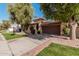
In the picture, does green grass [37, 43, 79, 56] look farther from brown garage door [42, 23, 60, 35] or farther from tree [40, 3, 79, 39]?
tree [40, 3, 79, 39]

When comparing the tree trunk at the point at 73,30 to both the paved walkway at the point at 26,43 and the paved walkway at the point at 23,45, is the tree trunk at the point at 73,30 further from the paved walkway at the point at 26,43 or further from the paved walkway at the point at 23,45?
the paved walkway at the point at 23,45

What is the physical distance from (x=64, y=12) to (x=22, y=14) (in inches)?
61.0

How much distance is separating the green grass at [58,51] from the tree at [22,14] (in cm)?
118

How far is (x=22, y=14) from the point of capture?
24.2ft

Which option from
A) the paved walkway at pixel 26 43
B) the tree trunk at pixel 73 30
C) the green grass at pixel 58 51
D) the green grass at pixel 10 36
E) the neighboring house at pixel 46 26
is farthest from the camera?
the tree trunk at pixel 73 30

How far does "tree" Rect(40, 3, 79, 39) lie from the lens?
6.97 meters

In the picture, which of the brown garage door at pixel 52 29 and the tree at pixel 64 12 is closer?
the tree at pixel 64 12

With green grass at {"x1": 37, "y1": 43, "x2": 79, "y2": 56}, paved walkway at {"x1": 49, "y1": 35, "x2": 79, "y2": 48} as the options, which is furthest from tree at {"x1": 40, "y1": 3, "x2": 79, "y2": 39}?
green grass at {"x1": 37, "y1": 43, "x2": 79, "y2": 56}

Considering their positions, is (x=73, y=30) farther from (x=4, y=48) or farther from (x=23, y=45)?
(x=4, y=48)

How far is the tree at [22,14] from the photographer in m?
7.13

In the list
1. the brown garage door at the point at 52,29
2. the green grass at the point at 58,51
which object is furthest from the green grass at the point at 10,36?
the green grass at the point at 58,51

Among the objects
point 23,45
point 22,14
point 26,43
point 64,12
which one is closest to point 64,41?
point 64,12

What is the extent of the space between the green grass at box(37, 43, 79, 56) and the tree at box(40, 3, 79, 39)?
0.79 meters

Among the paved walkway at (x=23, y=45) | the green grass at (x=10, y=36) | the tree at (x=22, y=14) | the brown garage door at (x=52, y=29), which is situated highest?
the tree at (x=22, y=14)
